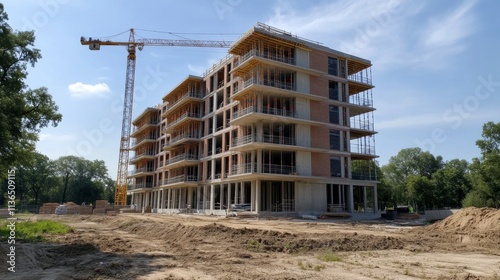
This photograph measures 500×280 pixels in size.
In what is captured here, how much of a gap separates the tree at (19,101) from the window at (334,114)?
2892 cm

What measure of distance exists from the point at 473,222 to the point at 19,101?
2291 centimetres

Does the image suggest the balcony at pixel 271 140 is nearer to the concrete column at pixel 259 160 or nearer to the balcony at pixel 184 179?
the concrete column at pixel 259 160

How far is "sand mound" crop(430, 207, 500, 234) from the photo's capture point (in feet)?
52.5

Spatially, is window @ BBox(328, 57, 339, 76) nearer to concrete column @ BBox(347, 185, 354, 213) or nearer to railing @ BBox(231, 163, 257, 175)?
concrete column @ BBox(347, 185, 354, 213)

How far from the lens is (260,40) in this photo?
36.7m

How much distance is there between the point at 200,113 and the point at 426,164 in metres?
67.2

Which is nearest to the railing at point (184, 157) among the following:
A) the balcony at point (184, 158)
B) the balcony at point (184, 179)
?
the balcony at point (184, 158)

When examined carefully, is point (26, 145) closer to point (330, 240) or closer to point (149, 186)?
point (330, 240)

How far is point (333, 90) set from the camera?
42375 millimetres

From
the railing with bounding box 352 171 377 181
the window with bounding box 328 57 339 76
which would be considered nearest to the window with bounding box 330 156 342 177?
the railing with bounding box 352 171 377 181

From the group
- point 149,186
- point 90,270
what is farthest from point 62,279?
point 149,186

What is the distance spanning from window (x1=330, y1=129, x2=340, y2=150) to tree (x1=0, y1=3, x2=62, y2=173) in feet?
92.9

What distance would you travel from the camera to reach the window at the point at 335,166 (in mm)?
39562

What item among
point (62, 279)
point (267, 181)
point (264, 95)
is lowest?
point (62, 279)
